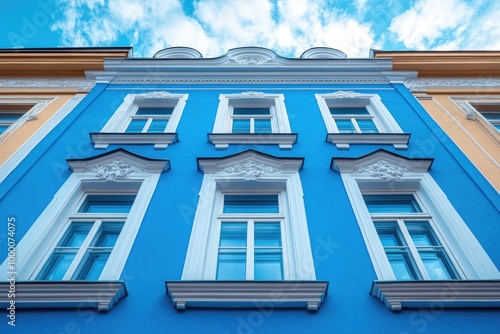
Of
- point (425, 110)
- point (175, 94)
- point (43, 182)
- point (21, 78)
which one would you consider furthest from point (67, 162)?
point (425, 110)

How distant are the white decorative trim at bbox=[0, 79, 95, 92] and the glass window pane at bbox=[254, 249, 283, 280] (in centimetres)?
690

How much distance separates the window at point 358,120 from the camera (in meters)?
7.58

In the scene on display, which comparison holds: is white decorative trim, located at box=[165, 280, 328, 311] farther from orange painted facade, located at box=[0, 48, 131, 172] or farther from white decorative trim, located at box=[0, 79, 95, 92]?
white decorative trim, located at box=[0, 79, 95, 92]

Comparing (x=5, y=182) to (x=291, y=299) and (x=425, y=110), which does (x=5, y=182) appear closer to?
(x=291, y=299)

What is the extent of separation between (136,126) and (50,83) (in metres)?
3.15

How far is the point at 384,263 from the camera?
16.0 ft

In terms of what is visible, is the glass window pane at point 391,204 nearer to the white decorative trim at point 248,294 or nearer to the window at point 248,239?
the window at point 248,239

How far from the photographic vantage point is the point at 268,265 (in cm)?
512

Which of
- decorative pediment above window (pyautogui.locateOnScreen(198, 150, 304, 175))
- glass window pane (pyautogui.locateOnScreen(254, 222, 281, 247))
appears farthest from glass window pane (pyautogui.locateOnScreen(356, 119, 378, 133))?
glass window pane (pyautogui.locateOnScreen(254, 222, 281, 247))

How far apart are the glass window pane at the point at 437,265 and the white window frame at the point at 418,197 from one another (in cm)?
10

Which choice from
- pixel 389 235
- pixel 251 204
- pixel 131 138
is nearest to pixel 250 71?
pixel 131 138

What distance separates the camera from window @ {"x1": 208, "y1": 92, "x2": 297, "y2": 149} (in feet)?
25.0

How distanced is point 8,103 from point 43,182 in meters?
4.03

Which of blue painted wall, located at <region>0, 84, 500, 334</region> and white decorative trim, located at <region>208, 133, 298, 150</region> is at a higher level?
white decorative trim, located at <region>208, 133, 298, 150</region>
